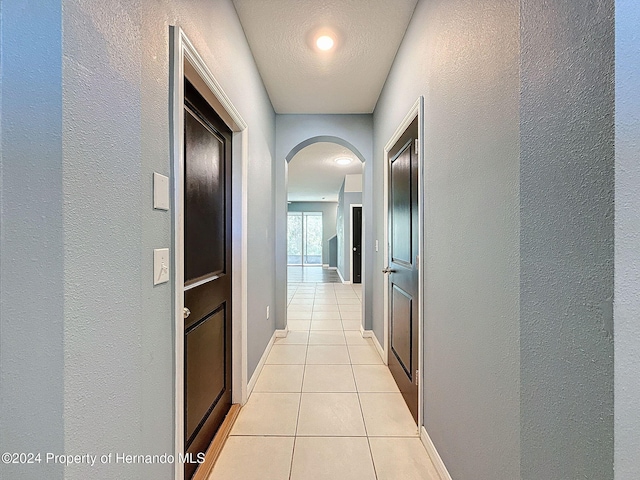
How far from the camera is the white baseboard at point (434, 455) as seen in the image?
1.35 m

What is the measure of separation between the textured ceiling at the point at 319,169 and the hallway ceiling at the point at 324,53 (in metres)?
1.57

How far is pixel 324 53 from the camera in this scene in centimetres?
220

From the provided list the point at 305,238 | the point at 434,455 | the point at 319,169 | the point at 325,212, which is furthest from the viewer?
the point at 305,238

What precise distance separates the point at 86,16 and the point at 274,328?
2992 millimetres

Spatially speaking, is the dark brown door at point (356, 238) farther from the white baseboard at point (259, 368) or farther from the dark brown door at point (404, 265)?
the dark brown door at point (404, 265)

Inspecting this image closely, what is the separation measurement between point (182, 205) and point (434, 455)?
167 cm

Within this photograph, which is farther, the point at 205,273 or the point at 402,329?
the point at 402,329

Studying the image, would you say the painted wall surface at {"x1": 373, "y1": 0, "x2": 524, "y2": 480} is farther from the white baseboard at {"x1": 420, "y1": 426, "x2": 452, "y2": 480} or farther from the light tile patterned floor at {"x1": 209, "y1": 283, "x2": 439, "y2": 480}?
the light tile patterned floor at {"x1": 209, "y1": 283, "x2": 439, "y2": 480}

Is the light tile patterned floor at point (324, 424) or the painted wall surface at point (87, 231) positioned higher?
the painted wall surface at point (87, 231)

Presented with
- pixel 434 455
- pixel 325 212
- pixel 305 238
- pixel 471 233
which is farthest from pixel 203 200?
pixel 305 238

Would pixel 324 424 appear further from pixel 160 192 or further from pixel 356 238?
pixel 356 238

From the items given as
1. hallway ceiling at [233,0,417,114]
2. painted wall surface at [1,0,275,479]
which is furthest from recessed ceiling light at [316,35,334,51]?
painted wall surface at [1,0,275,479]

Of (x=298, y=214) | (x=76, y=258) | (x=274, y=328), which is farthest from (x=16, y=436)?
(x=298, y=214)
